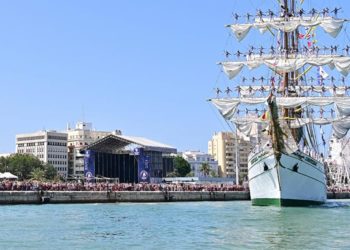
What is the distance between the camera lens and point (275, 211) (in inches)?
2208

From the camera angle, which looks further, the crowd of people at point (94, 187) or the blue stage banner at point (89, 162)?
the blue stage banner at point (89, 162)

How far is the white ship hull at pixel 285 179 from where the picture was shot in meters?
61.9

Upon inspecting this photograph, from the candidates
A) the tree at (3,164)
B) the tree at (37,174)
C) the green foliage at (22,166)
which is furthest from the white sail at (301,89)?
the tree at (3,164)

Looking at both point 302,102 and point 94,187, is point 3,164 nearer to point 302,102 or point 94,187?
point 94,187

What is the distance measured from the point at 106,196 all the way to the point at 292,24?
26923 mm

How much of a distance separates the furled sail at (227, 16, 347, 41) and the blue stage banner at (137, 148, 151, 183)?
2449 inches

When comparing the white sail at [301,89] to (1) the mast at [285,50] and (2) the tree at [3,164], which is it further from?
(2) the tree at [3,164]

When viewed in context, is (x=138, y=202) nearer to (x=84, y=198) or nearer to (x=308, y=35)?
(x=84, y=198)

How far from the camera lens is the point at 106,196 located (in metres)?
78.3

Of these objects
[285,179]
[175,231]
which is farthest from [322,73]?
[175,231]

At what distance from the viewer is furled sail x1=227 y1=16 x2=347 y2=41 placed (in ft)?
237

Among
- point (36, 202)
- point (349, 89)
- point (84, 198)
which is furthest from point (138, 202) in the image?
point (349, 89)

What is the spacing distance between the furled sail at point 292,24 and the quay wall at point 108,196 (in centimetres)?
2110

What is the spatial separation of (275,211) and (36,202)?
92.4 ft
